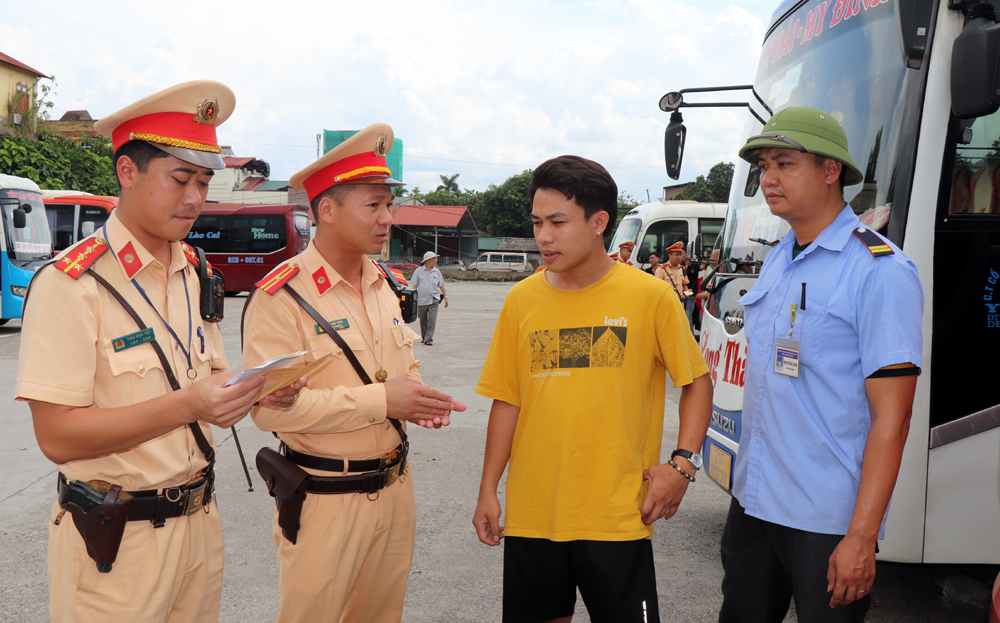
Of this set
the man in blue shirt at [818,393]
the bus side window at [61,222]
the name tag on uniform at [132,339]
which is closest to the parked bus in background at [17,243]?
the bus side window at [61,222]

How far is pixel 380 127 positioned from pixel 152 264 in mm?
948

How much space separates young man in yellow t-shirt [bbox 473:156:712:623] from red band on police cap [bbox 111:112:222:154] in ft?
3.33

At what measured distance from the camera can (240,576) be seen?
3574mm

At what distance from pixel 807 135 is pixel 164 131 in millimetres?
1859

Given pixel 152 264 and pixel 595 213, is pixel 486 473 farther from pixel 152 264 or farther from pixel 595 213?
pixel 152 264

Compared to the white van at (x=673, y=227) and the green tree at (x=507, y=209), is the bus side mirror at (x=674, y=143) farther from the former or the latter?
the green tree at (x=507, y=209)

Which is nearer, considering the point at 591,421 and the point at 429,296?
the point at 591,421

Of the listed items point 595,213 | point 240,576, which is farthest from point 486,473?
point 240,576

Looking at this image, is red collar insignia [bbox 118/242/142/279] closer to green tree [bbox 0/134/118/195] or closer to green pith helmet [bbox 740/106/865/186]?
green pith helmet [bbox 740/106/865/186]

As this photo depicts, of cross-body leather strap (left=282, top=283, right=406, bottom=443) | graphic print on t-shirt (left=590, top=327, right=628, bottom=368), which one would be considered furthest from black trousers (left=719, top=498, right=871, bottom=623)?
cross-body leather strap (left=282, top=283, right=406, bottom=443)

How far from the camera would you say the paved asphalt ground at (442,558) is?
3.30 meters

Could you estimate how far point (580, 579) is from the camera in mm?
2143

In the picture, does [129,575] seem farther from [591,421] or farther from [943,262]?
[943,262]

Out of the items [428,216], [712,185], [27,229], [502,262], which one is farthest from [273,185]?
[27,229]
